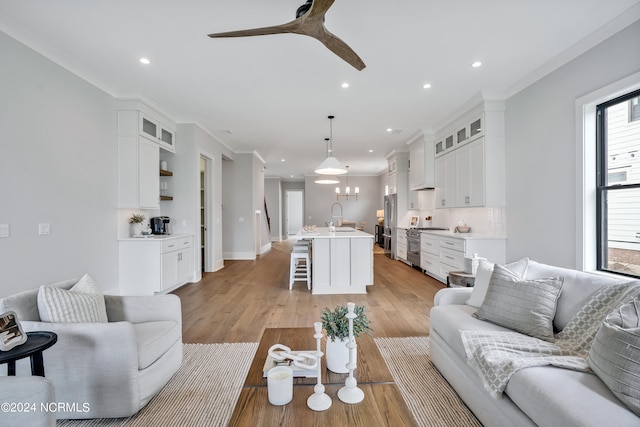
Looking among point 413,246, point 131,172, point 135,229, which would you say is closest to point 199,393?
point 135,229

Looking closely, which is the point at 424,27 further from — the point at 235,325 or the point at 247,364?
the point at 235,325

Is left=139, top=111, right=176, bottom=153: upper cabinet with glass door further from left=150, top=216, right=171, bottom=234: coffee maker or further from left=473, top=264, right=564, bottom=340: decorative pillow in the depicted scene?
left=473, top=264, right=564, bottom=340: decorative pillow

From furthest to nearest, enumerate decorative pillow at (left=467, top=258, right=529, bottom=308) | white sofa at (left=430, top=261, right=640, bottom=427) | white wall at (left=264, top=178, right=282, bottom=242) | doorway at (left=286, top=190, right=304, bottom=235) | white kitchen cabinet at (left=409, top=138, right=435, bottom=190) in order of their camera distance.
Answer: doorway at (left=286, top=190, right=304, bottom=235)
white wall at (left=264, top=178, right=282, bottom=242)
white kitchen cabinet at (left=409, top=138, right=435, bottom=190)
decorative pillow at (left=467, top=258, right=529, bottom=308)
white sofa at (left=430, top=261, right=640, bottom=427)

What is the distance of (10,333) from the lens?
4.33 feet

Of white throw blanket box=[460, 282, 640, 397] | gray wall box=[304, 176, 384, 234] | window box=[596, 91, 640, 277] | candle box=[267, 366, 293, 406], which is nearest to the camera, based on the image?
candle box=[267, 366, 293, 406]

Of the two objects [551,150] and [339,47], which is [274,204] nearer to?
[551,150]

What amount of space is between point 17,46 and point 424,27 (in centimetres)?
373

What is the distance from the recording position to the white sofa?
1.08 m

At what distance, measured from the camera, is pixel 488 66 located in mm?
3348

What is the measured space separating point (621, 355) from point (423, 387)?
1.21m

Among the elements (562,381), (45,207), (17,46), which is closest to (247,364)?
(562,381)

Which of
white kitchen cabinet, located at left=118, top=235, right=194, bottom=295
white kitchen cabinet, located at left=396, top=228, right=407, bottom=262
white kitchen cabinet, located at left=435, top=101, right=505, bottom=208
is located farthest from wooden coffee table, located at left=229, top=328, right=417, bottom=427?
white kitchen cabinet, located at left=396, top=228, right=407, bottom=262

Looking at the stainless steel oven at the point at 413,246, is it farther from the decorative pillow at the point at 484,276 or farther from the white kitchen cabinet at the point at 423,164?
the decorative pillow at the point at 484,276

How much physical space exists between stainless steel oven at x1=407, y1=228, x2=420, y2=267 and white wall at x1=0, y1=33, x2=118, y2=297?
5.40 metres
